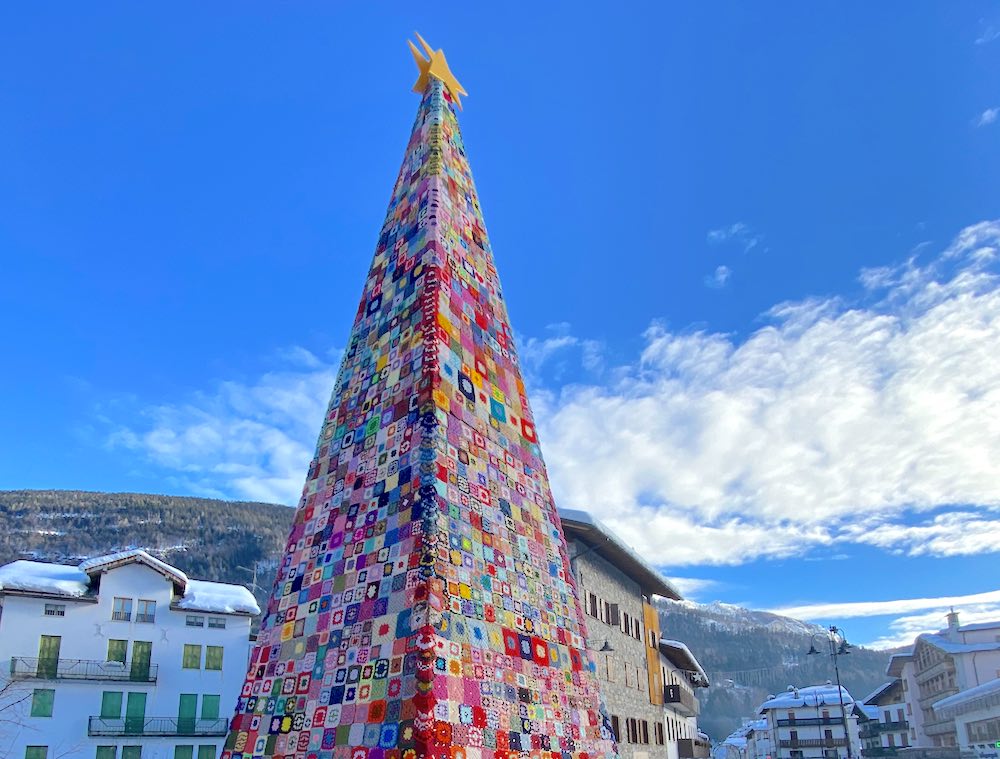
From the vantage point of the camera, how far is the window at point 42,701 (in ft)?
76.1

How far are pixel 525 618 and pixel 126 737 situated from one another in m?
25.2

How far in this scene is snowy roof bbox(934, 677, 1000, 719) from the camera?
33.3m

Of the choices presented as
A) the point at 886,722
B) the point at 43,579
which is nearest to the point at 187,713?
the point at 43,579

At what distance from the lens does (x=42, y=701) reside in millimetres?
23375

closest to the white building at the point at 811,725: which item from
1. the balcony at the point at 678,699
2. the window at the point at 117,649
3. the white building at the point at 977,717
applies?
the white building at the point at 977,717

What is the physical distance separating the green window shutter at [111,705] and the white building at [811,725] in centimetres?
5755

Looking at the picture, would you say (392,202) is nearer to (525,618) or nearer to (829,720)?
(525,618)

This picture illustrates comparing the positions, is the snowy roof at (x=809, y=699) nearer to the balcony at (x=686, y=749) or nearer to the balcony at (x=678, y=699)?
the balcony at (x=686, y=749)

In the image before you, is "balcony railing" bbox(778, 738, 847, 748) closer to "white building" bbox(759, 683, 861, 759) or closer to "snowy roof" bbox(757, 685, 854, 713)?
"white building" bbox(759, 683, 861, 759)

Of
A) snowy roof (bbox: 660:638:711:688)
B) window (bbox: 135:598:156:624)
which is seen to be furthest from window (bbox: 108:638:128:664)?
snowy roof (bbox: 660:638:711:688)

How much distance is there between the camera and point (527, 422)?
720 centimetres

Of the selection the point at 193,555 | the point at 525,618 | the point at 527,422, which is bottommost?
the point at 525,618

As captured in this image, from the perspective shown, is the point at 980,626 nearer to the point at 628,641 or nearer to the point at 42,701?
the point at 628,641

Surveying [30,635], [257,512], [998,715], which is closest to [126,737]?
[30,635]
